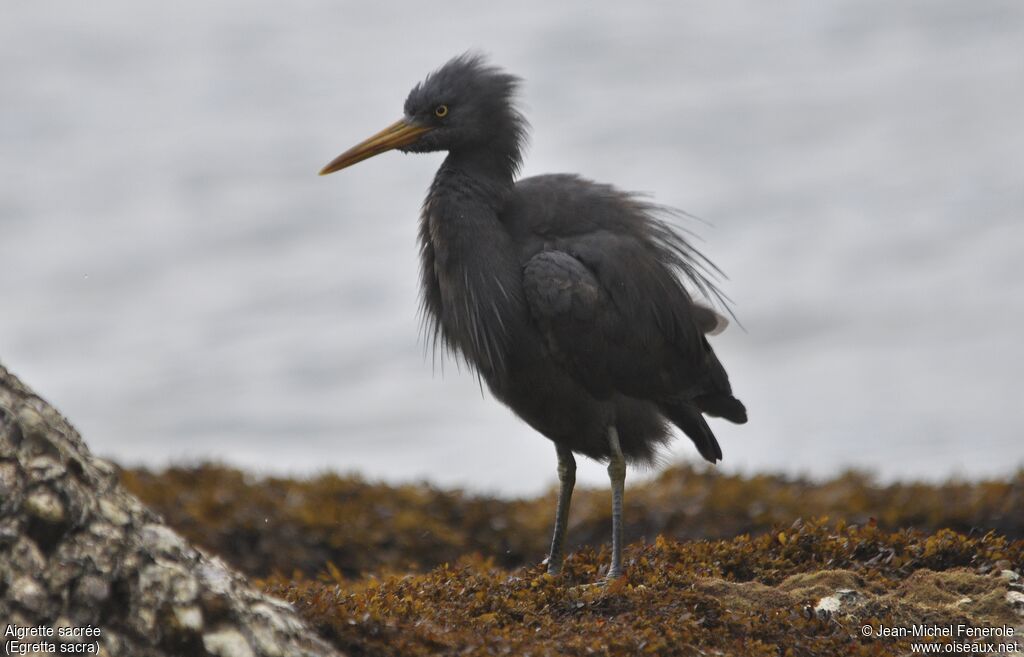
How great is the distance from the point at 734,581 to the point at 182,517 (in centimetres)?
516

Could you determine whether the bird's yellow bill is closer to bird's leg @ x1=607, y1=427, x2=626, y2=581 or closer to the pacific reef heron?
the pacific reef heron

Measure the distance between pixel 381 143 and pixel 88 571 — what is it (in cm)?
372

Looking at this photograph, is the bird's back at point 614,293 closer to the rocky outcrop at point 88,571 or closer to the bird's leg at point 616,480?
the bird's leg at point 616,480

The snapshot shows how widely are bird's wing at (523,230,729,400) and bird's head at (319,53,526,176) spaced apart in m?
0.89

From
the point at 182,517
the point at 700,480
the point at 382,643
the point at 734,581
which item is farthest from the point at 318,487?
the point at 382,643

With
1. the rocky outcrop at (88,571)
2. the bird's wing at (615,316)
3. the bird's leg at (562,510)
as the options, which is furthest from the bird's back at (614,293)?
the rocky outcrop at (88,571)

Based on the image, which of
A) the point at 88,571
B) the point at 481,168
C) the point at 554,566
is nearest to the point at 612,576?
the point at 554,566

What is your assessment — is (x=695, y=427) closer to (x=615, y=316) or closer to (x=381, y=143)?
(x=615, y=316)

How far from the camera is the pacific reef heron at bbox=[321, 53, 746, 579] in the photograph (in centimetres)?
607

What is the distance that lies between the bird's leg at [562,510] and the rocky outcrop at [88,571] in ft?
7.78

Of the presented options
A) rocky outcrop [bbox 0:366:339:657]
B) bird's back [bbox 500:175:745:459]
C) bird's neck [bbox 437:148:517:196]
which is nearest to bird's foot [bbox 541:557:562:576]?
bird's back [bbox 500:175:745:459]

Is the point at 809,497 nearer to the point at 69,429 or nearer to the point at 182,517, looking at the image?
the point at 182,517

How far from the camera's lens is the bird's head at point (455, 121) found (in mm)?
6625


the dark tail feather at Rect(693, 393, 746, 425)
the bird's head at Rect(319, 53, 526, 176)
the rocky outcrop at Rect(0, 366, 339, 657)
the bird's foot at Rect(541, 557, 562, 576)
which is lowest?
the bird's foot at Rect(541, 557, 562, 576)
